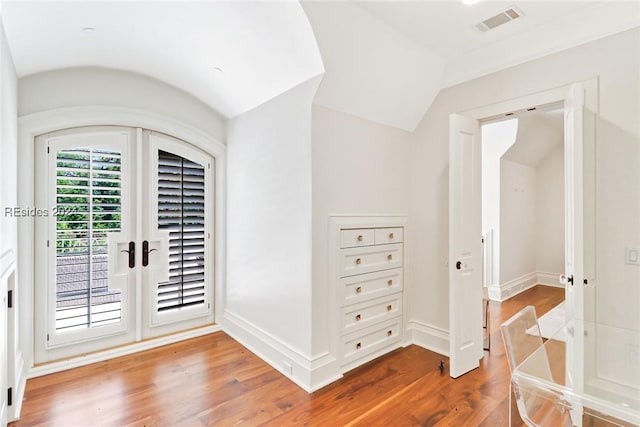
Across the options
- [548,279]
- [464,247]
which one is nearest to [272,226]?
[464,247]

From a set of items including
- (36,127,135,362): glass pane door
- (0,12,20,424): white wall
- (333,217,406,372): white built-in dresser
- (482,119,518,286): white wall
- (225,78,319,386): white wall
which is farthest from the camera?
(482,119,518,286): white wall

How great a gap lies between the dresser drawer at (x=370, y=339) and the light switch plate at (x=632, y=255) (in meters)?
1.84

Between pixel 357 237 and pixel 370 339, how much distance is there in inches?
38.6

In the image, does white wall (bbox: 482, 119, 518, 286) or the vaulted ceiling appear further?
white wall (bbox: 482, 119, 518, 286)

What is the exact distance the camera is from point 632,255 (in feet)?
6.86

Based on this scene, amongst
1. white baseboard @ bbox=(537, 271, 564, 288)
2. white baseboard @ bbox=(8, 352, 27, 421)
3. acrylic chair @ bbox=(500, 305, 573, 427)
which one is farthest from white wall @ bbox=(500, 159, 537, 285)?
white baseboard @ bbox=(8, 352, 27, 421)

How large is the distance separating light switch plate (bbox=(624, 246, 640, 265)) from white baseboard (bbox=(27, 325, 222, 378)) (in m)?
3.78

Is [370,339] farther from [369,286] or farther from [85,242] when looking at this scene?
[85,242]

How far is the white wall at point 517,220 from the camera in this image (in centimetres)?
522

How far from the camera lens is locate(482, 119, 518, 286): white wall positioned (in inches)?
196

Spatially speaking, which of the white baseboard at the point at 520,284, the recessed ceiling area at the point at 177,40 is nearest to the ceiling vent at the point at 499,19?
the recessed ceiling area at the point at 177,40

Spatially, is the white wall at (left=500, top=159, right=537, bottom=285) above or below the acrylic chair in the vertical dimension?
above

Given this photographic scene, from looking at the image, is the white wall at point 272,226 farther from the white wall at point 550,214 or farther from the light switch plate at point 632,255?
the white wall at point 550,214

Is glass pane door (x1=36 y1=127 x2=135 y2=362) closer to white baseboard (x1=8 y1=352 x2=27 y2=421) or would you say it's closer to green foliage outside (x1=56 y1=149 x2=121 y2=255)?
green foliage outside (x1=56 y1=149 x2=121 y2=255)
